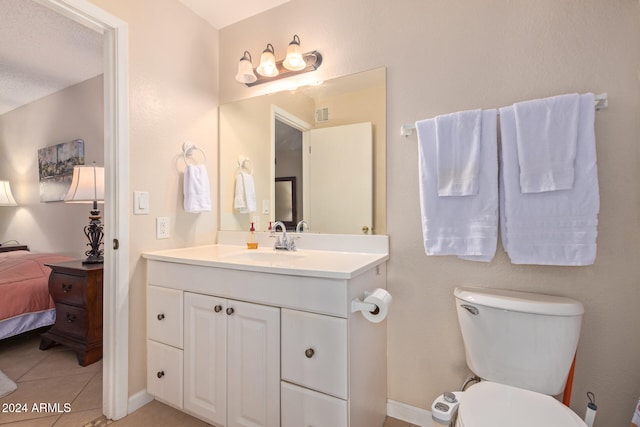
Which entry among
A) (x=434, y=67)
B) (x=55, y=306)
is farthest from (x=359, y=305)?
(x=55, y=306)

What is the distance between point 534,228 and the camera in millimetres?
1156

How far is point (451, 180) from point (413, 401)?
1.11 m

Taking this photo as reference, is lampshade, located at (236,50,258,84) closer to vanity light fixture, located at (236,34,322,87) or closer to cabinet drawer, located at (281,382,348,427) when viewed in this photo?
vanity light fixture, located at (236,34,322,87)

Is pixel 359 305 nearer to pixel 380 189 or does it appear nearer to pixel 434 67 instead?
pixel 380 189

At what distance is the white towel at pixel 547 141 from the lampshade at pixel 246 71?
1449 millimetres

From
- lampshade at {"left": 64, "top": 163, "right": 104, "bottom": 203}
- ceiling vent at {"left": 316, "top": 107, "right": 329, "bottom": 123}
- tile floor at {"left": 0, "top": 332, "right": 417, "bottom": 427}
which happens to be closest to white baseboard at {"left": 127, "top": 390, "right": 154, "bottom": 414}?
tile floor at {"left": 0, "top": 332, "right": 417, "bottom": 427}

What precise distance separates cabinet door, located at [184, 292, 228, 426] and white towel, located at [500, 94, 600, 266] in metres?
1.29

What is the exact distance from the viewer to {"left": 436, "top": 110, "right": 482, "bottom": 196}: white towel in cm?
124

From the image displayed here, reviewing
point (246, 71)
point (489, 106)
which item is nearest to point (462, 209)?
point (489, 106)

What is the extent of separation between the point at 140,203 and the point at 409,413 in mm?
1774

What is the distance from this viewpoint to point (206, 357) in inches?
54.4

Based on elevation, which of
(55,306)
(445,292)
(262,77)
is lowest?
(55,306)

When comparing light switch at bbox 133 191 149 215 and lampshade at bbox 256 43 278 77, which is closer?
light switch at bbox 133 191 149 215

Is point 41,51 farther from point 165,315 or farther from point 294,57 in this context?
point 165,315
